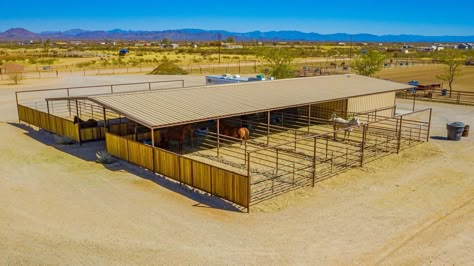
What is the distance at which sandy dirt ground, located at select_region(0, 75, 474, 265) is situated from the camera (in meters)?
10.5

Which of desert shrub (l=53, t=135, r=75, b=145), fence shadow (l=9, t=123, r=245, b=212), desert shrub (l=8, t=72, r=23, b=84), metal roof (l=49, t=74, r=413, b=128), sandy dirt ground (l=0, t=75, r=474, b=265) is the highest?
metal roof (l=49, t=74, r=413, b=128)

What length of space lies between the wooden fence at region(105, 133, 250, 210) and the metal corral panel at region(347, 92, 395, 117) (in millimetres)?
14483

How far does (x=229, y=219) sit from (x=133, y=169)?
21.0 feet

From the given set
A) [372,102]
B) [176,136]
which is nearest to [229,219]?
[176,136]

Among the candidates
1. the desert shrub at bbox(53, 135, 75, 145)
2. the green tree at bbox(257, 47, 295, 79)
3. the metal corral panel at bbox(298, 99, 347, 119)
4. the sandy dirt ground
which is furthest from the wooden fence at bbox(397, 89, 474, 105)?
the desert shrub at bbox(53, 135, 75, 145)

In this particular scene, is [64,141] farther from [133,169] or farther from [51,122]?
[133,169]

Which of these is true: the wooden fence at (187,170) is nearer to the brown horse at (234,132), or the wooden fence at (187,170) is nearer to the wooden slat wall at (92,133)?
the wooden slat wall at (92,133)

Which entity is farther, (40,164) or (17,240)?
(40,164)

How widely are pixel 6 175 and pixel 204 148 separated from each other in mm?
8643

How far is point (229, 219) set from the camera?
12.5 metres

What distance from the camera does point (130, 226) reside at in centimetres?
1203

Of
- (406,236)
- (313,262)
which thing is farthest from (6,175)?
(406,236)

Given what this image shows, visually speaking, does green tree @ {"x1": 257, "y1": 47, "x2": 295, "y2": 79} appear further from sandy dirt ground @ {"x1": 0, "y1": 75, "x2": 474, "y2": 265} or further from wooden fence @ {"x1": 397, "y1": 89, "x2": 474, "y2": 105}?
sandy dirt ground @ {"x1": 0, "y1": 75, "x2": 474, "y2": 265}

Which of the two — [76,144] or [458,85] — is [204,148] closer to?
[76,144]
